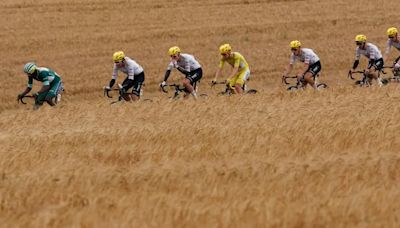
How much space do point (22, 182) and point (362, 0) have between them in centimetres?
3853

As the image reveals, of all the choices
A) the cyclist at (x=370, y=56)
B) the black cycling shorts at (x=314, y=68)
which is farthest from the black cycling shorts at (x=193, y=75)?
the cyclist at (x=370, y=56)

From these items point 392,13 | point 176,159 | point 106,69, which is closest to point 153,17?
point 106,69

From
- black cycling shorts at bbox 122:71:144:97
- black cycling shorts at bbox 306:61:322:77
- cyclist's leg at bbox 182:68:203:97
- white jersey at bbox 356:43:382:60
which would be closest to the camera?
black cycling shorts at bbox 122:71:144:97

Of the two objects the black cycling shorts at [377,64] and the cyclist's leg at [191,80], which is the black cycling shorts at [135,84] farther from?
the black cycling shorts at [377,64]

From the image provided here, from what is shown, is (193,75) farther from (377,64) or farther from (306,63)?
(377,64)

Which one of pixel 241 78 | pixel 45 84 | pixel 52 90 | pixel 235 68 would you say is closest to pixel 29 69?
pixel 45 84

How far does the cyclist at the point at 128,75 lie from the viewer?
21.9m

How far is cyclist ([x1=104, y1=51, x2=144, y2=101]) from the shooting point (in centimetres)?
2194

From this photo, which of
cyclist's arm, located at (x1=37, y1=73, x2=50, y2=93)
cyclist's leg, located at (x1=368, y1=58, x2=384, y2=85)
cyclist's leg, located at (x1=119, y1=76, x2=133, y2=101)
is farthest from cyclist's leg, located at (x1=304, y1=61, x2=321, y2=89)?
cyclist's arm, located at (x1=37, y1=73, x2=50, y2=93)

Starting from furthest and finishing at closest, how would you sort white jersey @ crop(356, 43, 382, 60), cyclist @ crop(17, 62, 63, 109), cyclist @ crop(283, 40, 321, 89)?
white jersey @ crop(356, 43, 382, 60)
cyclist @ crop(283, 40, 321, 89)
cyclist @ crop(17, 62, 63, 109)

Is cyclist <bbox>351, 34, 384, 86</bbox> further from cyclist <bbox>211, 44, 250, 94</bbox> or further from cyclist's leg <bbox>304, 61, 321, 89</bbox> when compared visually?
cyclist <bbox>211, 44, 250, 94</bbox>

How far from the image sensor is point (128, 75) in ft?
72.5

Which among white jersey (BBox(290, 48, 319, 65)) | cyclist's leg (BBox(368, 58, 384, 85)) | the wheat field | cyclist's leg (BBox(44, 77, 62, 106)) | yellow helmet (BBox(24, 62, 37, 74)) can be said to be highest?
the wheat field

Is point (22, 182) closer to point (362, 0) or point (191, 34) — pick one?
point (191, 34)
